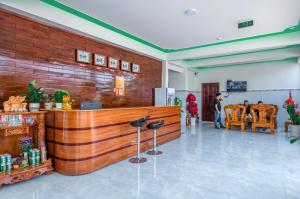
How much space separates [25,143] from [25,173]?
554 mm

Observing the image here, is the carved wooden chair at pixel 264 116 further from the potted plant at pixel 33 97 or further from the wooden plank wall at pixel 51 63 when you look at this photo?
the potted plant at pixel 33 97

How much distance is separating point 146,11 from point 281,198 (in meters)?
4.15

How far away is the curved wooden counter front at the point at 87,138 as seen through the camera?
3355 mm

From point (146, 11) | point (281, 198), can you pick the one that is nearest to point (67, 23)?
point (146, 11)

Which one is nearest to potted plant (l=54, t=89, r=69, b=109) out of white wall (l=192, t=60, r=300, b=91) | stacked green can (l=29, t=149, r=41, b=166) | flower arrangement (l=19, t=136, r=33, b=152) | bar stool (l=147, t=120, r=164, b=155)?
flower arrangement (l=19, t=136, r=33, b=152)

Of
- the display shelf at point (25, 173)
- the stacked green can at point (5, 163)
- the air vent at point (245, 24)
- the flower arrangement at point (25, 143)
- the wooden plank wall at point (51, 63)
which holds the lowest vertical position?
the display shelf at point (25, 173)

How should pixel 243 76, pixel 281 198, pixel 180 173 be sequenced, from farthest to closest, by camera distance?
1. pixel 243 76
2. pixel 180 173
3. pixel 281 198

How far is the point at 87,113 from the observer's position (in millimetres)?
3434

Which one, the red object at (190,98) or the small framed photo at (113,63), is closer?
the small framed photo at (113,63)

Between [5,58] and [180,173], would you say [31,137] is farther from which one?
[180,173]

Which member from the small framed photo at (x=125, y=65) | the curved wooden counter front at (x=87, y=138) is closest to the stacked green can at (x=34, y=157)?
the curved wooden counter front at (x=87, y=138)

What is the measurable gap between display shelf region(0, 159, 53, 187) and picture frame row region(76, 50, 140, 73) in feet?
8.21

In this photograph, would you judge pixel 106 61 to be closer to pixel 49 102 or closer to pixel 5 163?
pixel 49 102

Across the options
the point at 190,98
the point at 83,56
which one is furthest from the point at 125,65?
the point at 190,98
